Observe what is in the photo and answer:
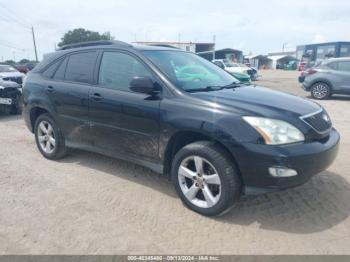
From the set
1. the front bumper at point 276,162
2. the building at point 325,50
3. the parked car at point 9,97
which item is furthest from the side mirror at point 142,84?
the building at point 325,50

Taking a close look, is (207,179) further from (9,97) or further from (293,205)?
(9,97)

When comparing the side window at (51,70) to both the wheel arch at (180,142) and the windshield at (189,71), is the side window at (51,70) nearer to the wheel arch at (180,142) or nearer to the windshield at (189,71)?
the windshield at (189,71)

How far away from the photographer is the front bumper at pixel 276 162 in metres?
2.91

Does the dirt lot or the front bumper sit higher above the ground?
the front bumper

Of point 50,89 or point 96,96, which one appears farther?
point 50,89

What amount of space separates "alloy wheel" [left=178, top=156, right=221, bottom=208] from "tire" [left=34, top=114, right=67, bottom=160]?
233 cm

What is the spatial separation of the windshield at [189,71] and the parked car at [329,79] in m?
9.21

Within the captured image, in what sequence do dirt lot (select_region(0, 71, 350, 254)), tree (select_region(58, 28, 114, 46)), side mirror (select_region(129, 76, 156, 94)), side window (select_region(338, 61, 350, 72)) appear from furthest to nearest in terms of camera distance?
tree (select_region(58, 28, 114, 46))
side window (select_region(338, 61, 350, 72))
side mirror (select_region(129, 76, 156, 94))
dirt lot (select_region(0, 71, 350, 254))

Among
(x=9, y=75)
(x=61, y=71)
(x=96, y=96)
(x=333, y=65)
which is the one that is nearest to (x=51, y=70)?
(x=61, y=71)

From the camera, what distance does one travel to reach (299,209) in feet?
11.4

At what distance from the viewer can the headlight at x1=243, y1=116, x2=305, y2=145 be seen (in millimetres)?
2961

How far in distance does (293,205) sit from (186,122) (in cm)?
152

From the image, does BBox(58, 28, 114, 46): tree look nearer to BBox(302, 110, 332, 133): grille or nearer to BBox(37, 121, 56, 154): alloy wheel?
BBox(37, 121, 56, 154): alloy wheel

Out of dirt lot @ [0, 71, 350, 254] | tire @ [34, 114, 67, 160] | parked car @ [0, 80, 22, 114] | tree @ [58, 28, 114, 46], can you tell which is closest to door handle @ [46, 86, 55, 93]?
tire @ [34, 114, 67, 160]
